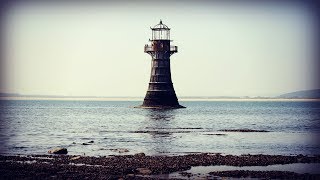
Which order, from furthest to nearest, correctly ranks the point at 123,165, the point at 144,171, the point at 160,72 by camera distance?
the point at 160,72, the point at 123,165, the point at 144,171

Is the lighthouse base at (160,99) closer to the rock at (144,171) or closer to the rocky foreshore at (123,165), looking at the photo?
the rocky foreshore at (123,165)

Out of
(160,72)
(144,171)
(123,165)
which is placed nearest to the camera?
(144,171)

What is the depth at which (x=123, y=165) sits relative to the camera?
36.3m

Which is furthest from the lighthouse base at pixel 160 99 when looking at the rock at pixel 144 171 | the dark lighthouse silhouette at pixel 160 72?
the rock at pixel 144 171

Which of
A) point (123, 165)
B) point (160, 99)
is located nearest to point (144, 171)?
point (123, 165)

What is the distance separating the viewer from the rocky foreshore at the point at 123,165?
32.6 metres

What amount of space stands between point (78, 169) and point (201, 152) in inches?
580

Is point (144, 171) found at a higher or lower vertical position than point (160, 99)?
lower

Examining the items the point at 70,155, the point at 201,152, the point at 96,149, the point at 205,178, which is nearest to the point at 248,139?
the point at 201,152

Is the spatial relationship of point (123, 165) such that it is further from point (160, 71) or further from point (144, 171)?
point (160, 71)

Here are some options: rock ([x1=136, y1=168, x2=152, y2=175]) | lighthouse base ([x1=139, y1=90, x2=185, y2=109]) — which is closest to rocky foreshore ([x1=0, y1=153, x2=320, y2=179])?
rock ([x1=136, y1=168, x2=152, y2=175])

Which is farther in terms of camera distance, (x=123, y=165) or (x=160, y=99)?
(x=160, y=99)

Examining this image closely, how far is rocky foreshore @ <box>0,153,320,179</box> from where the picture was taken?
32562mm

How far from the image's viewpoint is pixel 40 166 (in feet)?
117
